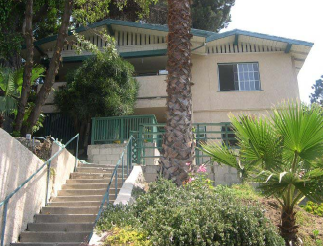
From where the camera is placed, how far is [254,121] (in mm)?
6727

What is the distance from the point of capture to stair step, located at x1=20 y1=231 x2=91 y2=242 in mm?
7324

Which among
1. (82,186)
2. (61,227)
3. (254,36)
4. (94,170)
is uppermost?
(254,36)

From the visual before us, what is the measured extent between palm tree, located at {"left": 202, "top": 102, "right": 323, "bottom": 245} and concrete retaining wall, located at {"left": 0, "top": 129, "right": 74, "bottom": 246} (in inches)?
173

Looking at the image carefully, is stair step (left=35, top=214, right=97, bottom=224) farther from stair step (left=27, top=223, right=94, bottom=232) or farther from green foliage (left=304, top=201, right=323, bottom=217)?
green foliage (left=304, top=201, right=323, bottom=217)

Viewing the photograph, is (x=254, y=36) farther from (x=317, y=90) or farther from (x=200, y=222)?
(x=317, y=90)

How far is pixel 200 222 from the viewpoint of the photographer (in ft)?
18.0

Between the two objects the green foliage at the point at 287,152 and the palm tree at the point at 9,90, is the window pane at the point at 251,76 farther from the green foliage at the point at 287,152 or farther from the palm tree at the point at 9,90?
the green foliage at the point at 287,152

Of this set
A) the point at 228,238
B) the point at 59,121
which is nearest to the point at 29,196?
the point at 228,238

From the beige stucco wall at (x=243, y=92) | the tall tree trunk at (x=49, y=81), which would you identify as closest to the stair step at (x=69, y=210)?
the tall tree trunk at (x=49, y=81)

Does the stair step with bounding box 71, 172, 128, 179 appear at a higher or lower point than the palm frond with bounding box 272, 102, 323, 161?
lower

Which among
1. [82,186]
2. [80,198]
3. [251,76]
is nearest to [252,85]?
[251,76]

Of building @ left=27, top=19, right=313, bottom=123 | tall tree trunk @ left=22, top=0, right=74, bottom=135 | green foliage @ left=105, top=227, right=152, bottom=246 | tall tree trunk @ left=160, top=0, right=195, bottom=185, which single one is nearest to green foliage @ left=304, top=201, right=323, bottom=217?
tall tree trunk @ left=160, top=0, right=195, bottom=185

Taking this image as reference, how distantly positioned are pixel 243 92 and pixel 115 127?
623 centimetres

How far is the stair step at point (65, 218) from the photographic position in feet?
26.1
